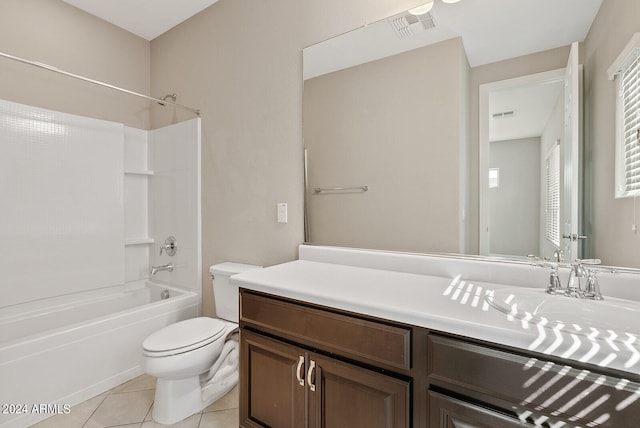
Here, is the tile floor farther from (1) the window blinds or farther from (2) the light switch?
(1) the window blinds

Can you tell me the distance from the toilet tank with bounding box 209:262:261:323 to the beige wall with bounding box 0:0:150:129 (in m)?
1.71

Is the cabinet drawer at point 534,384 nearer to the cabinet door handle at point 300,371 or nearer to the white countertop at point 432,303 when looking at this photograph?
the white countertop at point 432,303

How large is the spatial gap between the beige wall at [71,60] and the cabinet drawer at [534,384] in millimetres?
2977

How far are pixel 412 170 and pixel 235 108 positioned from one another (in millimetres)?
1382

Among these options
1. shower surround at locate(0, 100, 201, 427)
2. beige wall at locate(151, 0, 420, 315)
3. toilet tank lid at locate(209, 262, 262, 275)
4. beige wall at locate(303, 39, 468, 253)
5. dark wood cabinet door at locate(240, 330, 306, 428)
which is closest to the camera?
dark wood cabinet door at locate(240, 330, 306, 428)

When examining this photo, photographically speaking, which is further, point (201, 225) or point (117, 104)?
point (117, 104)

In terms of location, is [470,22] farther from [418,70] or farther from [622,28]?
[622,28]

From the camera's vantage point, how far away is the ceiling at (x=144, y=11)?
232cm

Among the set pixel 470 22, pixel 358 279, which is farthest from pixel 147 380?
pixel 470 22

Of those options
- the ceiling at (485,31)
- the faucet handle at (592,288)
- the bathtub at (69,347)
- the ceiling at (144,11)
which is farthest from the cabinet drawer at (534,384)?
the ceiling at (144,11)

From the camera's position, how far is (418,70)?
1485 mm

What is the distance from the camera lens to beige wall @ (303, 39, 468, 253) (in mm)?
1404

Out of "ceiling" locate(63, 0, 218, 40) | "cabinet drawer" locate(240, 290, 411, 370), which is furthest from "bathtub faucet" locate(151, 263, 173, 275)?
"ceiling" locate(63, 0, 218, 40)

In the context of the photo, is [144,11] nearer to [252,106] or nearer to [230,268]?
[252,106]
